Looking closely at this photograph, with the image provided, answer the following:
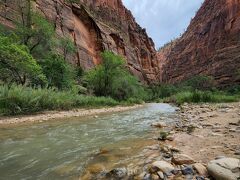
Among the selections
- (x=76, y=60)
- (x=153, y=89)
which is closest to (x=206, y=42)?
(x=153, y=89)

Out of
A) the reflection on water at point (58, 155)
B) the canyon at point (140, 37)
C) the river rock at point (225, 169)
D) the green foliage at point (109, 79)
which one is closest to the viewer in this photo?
the river rock at point (225, 169)

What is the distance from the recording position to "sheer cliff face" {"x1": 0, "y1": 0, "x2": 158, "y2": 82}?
36406mm

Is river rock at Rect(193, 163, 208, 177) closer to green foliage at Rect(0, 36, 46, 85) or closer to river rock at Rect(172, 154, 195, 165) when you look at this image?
river rock at Rect(172, 154, 195, 165)

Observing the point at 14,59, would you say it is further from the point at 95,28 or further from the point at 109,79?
the point at 95,28

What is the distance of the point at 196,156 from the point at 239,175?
4.66ft

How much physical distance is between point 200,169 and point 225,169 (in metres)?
0.41

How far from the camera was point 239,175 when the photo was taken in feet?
9.21

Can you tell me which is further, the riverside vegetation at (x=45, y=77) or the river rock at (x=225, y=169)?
the riverside vegetation at (x=45, y=77)

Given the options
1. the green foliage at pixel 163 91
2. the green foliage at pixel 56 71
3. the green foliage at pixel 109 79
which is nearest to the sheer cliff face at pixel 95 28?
the green foliage at pixel 163 91

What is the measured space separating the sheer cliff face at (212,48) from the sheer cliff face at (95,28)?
14401mm

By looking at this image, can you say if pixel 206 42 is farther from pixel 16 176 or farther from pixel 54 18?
pixel 16 176

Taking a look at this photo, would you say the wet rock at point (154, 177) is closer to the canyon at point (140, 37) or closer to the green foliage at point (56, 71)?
the green foliage at point (56, 71)

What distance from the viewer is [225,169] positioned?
10.0 ft

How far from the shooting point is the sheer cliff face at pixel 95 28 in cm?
3641
